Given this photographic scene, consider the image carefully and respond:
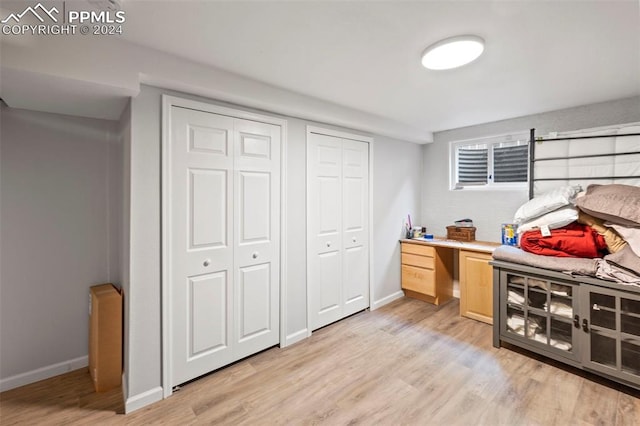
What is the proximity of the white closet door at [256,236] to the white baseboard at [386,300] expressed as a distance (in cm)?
145

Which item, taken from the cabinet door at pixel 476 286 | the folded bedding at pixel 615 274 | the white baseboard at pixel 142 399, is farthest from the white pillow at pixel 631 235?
the white baseboard at pixel 142 399

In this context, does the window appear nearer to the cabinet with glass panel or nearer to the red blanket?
the red blanket

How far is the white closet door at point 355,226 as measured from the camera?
3287 millimetres

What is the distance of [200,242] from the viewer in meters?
2.20

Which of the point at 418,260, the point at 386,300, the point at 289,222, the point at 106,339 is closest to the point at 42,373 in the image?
the point at 106,339

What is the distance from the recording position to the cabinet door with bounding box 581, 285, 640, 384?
1986 millimetres

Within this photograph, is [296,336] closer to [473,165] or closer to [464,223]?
[464,223]

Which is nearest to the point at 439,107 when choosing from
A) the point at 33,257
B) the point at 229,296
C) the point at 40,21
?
the point at 229,296

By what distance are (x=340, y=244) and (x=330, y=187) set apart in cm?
66

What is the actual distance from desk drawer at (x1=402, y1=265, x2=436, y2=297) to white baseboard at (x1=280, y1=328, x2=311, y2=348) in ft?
5.63

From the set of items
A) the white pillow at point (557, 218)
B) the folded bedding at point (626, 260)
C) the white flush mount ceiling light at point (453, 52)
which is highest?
the white flush mount ceiling light at point (453, 52)

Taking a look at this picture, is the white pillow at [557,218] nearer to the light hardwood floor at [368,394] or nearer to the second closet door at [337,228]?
the light hardwood floor at [368,394]

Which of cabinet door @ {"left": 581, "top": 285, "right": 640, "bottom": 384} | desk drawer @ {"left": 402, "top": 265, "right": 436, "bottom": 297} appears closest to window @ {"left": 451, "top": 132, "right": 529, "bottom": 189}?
desk drawer @ {"left": 402, "top": 265, "right": 436, "bottom": 297}

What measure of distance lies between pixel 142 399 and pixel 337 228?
7.15 ft
